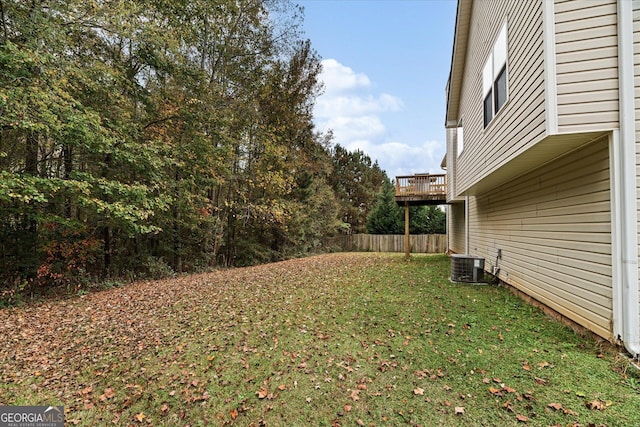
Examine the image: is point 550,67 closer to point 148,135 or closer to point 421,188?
point 421,188

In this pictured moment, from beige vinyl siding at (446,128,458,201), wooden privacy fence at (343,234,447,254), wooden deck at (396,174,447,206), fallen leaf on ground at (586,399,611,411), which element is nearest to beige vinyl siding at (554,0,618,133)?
fallen leaf on ground at (586,399,611,411)

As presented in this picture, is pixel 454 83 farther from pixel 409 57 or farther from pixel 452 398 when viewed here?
pixel 452 398

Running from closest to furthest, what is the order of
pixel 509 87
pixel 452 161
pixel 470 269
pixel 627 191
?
pixel 627 191
pixel 509 87
pixel 470 269
pixel 452 161

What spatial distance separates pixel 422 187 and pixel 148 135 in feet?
33.6

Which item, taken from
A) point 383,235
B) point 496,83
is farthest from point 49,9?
point 383,235

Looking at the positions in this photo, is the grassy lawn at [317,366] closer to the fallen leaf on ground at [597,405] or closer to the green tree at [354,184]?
the fallen leaf on ground at [597,405]

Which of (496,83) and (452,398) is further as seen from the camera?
(496,83)

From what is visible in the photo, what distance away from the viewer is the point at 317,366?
3.37 metres

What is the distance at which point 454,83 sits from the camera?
999 cm

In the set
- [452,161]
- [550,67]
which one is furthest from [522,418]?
[452,161]

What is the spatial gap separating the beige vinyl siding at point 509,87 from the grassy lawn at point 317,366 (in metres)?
2.56

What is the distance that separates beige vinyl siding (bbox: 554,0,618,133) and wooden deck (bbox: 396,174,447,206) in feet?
29.9

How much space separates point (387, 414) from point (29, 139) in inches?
364

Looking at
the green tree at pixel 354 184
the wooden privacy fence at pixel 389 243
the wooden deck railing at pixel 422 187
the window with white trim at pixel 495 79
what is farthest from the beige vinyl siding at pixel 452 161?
the green tree at pixel 354 184
